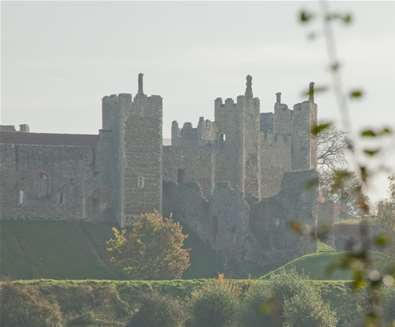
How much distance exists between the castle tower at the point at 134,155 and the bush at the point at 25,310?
1268cm

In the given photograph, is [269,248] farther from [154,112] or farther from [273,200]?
[154,112]

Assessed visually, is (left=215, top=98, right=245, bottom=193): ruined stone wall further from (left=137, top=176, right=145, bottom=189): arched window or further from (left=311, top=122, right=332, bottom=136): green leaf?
(left=311, top=122, right=332, bottom=136): green leaf

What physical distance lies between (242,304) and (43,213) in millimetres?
14314

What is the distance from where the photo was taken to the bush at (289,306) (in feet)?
151

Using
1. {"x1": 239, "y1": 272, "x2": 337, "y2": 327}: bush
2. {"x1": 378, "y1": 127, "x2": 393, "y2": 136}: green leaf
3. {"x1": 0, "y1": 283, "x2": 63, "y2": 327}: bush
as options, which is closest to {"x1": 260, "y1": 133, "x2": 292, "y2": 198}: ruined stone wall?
{"x1": 239, "y1": 272, "x2": 337, "y2": 327}: bush

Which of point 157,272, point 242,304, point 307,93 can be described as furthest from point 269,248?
point 307,93

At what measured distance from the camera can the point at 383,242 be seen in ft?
17.8

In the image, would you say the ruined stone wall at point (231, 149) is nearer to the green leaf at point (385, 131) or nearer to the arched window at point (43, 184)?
the arched window at point (43, 184)

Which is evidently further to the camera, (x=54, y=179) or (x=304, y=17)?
(x=54, y=179)

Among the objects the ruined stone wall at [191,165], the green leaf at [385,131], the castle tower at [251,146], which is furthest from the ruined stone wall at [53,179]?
the green leaf at [385,131]

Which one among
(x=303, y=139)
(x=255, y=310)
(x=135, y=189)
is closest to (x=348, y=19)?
(x=255, y=310)

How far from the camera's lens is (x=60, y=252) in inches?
2132

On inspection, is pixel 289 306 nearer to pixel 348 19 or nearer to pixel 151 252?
pixel 151 252

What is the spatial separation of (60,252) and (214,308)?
353 inches
